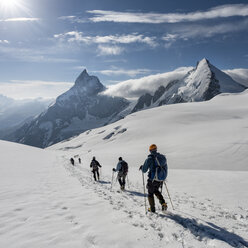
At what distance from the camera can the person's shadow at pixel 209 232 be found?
5574 millimetres

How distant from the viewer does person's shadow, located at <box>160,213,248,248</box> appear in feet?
18.3

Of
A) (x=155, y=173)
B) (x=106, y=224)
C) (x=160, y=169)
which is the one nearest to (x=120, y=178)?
(x=155, y=173)

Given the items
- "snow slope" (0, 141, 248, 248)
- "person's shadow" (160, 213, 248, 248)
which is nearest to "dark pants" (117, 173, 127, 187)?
"snow slope" (0, 141, 248, 248)

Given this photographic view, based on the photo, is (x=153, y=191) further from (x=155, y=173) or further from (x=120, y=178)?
(x=120, y=178)

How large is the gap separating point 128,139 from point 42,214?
224 ft

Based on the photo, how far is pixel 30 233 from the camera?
217 inches

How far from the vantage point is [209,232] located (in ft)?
20.1

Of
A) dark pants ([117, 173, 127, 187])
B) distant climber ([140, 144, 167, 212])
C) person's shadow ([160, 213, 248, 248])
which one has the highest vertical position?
distant climber ([140, 144, 167, 212])

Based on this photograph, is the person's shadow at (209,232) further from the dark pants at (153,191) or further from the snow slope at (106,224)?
the dark pants at (153,191)

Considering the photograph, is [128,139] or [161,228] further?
[128,139]

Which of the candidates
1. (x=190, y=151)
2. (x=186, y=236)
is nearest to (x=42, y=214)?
(x=186, y=236)

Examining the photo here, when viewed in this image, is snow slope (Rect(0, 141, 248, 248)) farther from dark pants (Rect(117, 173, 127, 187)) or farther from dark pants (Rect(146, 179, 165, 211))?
dark pants (Rect(117, 173, 127, 187))

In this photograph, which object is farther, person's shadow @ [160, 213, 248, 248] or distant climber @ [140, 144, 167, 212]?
distant climber @ [140, 144, 167, 212]

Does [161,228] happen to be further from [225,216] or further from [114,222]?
[225,216]
